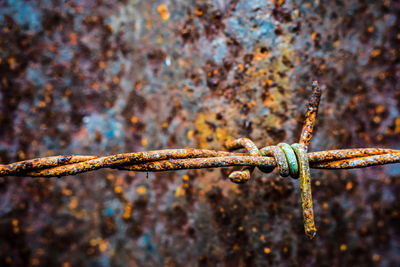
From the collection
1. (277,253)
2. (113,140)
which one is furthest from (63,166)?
(277,253)

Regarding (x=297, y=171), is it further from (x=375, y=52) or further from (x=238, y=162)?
(x=375, y=52)

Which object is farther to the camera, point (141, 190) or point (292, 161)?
point (141, 190)

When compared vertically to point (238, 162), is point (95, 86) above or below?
above

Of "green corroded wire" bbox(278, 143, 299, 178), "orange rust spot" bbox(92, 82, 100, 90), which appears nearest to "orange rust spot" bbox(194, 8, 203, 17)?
"orange rust spot" bbox(92, 82, 100, 90)

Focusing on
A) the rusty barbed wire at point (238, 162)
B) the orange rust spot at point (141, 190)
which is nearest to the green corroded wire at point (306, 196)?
the rusty barbed wire at point (238, 162)

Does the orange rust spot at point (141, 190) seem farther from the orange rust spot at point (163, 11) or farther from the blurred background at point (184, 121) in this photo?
the orange rust spot at point (163, 11)

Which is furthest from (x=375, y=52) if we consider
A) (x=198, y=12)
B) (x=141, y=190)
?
(x=141, y=190)

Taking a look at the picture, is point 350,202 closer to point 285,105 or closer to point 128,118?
point 285,105

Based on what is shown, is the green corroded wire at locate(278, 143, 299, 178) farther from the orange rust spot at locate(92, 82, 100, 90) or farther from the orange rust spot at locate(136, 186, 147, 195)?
the orange rust spot at locate(92, 82, 100, 90)
